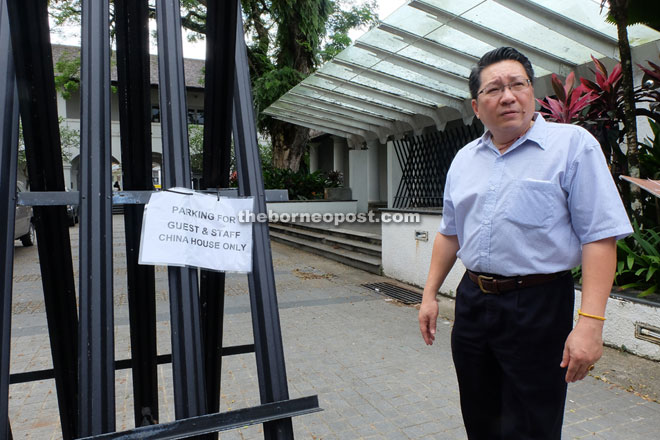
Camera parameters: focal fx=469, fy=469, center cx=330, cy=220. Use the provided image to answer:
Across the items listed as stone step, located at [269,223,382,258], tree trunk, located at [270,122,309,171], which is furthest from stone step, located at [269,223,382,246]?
tree trunk, located at [270,122,309,171]

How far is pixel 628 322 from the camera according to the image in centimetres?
431

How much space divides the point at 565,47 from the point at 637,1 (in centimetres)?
228

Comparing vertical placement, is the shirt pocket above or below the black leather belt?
above

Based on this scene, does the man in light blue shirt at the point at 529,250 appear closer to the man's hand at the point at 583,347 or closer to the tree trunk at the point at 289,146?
the man's hand at the point at 583,347

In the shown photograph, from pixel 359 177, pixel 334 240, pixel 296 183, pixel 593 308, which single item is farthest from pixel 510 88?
pixel 296 183

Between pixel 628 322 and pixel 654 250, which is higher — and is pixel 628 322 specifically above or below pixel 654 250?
below

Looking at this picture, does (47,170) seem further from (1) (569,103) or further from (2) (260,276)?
(1) (569,103)

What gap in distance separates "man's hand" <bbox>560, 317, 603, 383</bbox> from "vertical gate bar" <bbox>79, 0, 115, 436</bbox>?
1571 millimetres

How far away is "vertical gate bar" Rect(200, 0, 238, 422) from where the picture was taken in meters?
1.41

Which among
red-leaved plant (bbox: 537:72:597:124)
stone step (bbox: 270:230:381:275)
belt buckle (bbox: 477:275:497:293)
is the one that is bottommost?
stone step (bbox: 270:230:381:275)

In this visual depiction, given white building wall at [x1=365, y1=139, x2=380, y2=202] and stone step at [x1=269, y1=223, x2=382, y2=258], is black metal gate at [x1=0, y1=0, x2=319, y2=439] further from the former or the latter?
white building wall at [x1=365, y1=139, x2=380, y2=202]

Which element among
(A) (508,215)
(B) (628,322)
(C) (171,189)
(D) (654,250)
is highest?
(C) (171,189)

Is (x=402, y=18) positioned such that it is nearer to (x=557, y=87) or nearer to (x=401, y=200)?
(x=557, y=87)

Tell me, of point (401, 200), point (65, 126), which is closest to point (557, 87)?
point (401, 200)
